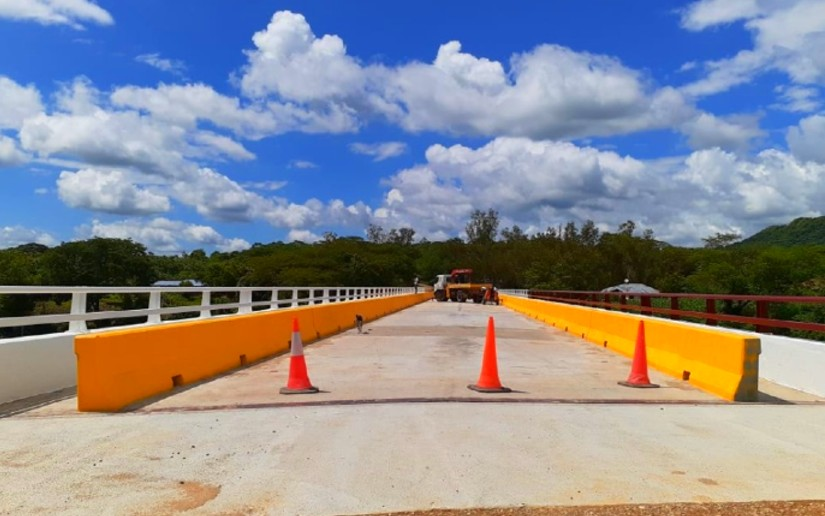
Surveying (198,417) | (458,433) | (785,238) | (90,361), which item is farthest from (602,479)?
(785,238)

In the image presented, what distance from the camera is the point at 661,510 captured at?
464 cm

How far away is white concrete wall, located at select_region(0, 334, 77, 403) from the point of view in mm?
7812

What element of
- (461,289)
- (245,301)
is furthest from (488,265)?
(245,301)

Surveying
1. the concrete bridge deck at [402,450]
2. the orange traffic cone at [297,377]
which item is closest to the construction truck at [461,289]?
the orange traffic cone at [297,377]

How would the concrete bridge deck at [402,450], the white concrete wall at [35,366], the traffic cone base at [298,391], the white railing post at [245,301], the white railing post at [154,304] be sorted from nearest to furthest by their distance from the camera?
the concrete bridge deck at [402,450], the white concrete wall at [35,366], the traffic cone base at [298,391], the white railing post at [154,304], the white railing post at [245,301]

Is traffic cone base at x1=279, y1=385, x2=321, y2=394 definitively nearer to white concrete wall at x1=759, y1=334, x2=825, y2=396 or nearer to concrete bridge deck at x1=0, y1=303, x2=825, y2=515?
concrete bridge deck at x1=0, y1=303, x2=825, y2=515

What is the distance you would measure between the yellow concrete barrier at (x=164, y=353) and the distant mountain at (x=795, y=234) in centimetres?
14739

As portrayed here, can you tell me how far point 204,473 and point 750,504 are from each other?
382 cm

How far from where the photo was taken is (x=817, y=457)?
19.7 ft

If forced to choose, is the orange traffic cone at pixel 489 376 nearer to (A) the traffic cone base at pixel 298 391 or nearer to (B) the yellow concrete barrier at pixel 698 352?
(A) the traffic cone base at pixel 298 391

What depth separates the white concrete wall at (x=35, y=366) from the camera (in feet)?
25.6

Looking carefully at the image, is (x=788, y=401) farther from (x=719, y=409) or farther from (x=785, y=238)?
(x=785, y=238)

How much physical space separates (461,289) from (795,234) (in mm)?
119408

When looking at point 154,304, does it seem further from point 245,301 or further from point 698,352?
point 698,352
